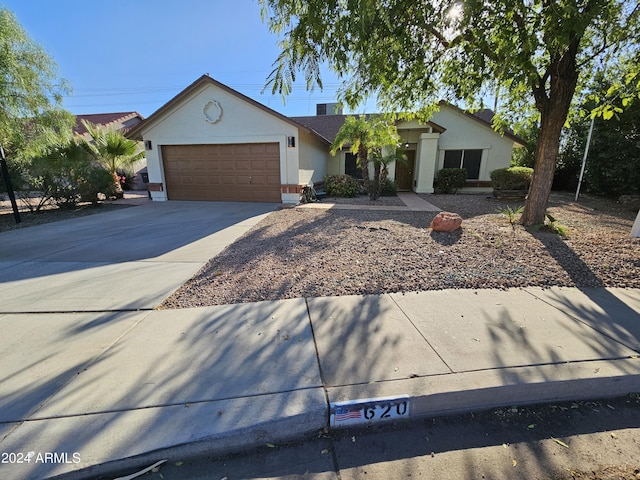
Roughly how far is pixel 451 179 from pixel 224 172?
37.5 feet

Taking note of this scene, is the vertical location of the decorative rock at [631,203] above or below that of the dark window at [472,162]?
below

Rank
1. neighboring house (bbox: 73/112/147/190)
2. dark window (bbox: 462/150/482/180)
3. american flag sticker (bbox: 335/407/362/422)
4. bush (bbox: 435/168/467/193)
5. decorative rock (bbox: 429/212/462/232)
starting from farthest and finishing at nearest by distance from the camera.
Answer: neighboring house (bbox: 73/112/147/190)
dark window (bbox: 462/150/482/180)
bush (bbox: 435/168/467/193)
decorative rock (bbox: 429/212/462/232)
american flag sticker (bbox: 335/407/362/422)

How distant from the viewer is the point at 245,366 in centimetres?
233

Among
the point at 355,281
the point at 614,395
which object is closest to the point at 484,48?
the point at 355,281

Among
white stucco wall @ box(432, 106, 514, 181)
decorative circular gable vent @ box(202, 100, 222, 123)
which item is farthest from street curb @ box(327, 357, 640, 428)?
white stucco wall @ box(432, 106, 514, 181)

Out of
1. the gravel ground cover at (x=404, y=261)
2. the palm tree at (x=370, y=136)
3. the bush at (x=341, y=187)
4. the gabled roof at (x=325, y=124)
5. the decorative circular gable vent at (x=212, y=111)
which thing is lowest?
the gravel ground cover at (x=404, y=261)

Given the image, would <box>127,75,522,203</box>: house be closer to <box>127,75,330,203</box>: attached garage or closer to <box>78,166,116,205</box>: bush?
<box>127,75,330,203</box>: attached garage

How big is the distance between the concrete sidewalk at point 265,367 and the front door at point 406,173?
45.6ft

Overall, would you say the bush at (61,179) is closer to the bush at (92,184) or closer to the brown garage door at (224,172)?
the bush at (92,184)

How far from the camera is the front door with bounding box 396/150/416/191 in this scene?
16156 mm

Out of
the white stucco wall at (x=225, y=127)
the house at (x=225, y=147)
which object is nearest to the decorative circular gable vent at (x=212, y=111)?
the house at (x=225, y=147)

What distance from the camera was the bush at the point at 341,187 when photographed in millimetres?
13414

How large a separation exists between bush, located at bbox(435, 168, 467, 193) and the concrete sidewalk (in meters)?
12.6

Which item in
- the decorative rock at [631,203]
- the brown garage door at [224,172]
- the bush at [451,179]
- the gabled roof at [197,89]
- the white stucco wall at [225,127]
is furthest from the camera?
the bush at [451,179]
